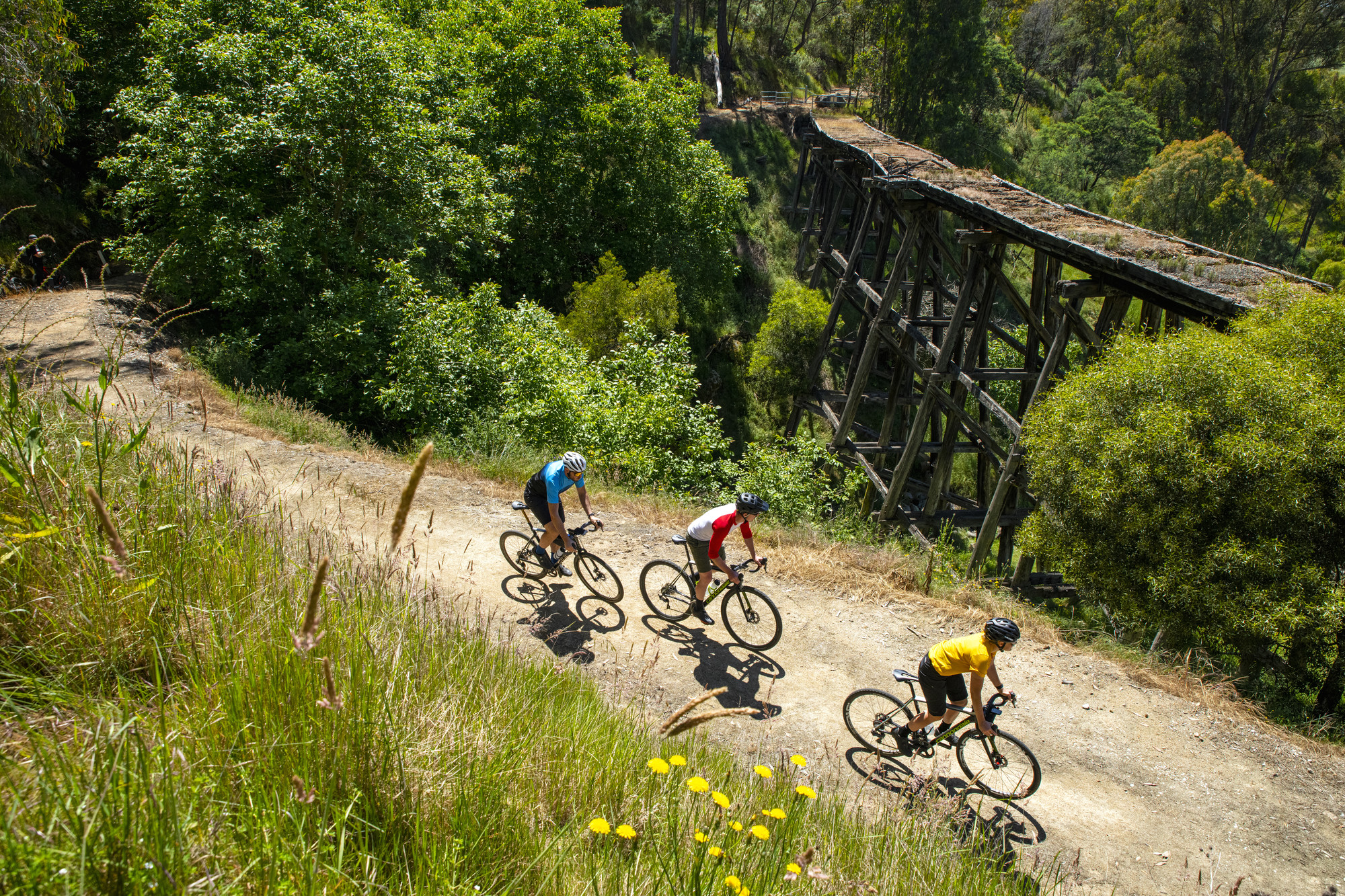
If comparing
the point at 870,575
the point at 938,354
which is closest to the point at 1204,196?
the point at 938,354

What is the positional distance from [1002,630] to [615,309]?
12.9 m

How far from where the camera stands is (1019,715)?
5883 millimetres

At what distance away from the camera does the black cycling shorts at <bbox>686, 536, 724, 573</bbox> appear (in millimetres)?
5953

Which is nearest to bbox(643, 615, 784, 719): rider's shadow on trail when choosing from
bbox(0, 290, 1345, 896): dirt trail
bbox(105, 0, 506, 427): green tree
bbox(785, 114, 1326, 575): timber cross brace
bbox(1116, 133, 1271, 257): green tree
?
bbox(0, 290, 1345, 896): dirt trail

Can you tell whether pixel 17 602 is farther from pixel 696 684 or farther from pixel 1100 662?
pixel 1100 662

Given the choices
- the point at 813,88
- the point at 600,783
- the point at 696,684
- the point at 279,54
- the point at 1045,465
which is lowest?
the point at 696,684

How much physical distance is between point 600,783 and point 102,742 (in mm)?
1653

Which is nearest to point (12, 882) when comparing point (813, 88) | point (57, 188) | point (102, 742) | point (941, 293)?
point (102, 742)

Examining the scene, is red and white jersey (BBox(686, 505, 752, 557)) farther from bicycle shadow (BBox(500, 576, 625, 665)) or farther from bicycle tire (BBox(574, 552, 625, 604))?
bicycle shadow (BBox(500, 576, 625, 665))

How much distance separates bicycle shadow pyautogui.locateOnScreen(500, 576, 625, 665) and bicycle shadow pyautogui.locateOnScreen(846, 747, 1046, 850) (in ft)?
7.43

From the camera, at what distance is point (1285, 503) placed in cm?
611

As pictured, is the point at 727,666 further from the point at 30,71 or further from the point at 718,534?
the point at 30,71

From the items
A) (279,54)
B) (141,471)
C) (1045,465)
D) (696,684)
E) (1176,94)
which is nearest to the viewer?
(141,471)

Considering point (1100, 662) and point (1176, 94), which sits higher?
point (1176, 94)
